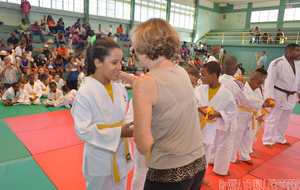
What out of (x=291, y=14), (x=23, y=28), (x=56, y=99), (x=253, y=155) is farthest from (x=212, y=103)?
(x=291, y=14)

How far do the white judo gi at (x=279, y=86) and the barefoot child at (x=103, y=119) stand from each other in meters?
3.75

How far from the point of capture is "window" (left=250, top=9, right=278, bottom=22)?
2222 centimetres

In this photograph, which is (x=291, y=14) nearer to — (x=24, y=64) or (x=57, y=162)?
(x=24, y=64)

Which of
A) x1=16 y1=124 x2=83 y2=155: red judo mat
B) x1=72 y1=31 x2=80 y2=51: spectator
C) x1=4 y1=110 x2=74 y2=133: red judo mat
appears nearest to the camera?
x1=16 y1=124 x2=83 y2=155: red judo mat

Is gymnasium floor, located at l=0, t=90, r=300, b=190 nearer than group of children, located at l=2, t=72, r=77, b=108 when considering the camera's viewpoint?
Yes

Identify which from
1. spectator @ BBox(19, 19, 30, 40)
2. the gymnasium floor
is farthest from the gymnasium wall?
the gymnasium floor

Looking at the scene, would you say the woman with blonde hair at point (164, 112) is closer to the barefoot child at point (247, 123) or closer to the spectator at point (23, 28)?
the barefoot child at point (247, 123)

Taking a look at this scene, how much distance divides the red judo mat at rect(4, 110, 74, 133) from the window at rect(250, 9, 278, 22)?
24399mm

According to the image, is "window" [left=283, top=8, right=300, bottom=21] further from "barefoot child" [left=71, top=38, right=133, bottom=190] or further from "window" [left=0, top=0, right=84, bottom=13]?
"barefoot child" [left=71, top=38, right=133, bottom=190]

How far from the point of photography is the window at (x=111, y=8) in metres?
16.8

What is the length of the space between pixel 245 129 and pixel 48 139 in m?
3.87

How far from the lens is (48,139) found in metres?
4.28

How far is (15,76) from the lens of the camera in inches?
312

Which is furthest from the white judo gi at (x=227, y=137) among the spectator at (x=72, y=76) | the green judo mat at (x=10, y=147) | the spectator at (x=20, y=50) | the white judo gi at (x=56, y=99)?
the spectator at (x=20, y=50)
